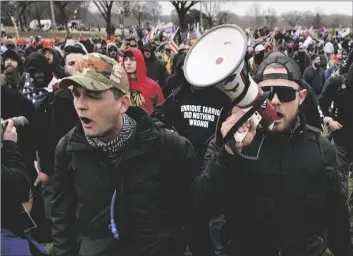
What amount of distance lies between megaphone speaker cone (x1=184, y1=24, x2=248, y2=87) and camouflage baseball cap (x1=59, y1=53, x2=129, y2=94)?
530mm

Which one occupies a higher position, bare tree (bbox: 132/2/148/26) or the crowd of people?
the crowd of people

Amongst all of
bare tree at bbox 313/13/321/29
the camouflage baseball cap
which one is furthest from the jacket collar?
bare tree at bbox 313/13/321/29

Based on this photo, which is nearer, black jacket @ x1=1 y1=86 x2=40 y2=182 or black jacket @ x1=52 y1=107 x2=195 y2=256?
black jacket @ x1=52 y1=107 x2=195 y2=256

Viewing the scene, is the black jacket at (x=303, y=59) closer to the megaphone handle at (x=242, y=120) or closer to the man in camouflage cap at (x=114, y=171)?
the man in camouflage cap at (x=114, y=171)

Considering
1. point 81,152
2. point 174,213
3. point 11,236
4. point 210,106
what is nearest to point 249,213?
point 174,213

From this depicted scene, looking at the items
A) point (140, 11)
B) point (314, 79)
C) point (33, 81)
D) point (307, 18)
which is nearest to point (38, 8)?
point (140, 11)

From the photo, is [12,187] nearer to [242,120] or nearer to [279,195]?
[242,120]

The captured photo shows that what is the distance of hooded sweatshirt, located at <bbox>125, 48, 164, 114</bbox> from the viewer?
16.1 feet

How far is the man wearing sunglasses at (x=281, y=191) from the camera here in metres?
2.22

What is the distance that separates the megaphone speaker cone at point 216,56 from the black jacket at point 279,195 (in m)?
0.58

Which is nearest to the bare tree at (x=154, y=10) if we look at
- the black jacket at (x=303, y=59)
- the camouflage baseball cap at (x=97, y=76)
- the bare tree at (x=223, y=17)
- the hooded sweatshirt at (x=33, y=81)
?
the bare tree at (x=223, y=17)

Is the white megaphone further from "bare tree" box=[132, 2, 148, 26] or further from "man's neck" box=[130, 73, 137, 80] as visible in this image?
"bare tree" box=[132, 2, 148, 26]

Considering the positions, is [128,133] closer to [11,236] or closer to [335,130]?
[11,236]

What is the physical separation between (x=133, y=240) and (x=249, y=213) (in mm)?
602
